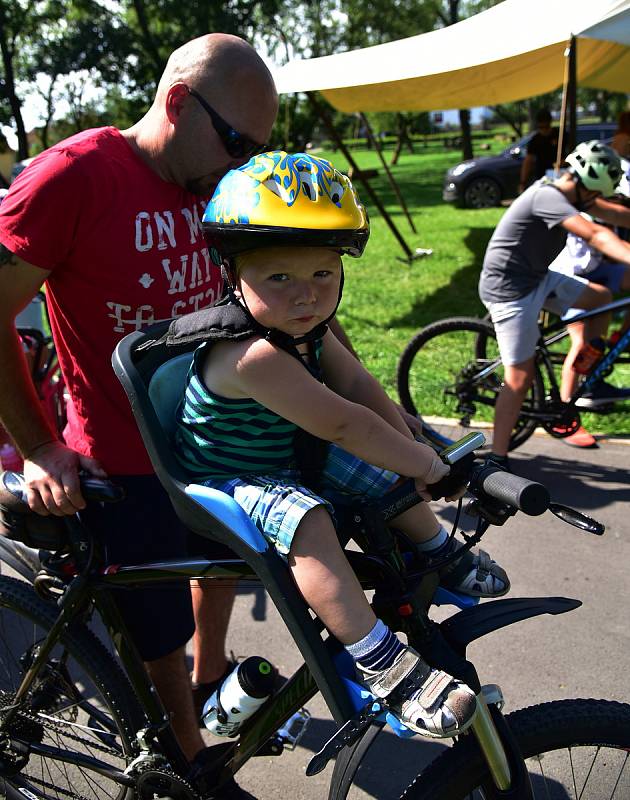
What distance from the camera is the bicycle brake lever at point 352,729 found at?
1.49 metres

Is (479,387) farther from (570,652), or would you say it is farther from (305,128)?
(305,128)

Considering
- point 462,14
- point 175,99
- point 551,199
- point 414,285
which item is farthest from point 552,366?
point 462,14

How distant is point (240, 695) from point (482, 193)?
14734 mm

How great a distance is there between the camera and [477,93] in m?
9.90

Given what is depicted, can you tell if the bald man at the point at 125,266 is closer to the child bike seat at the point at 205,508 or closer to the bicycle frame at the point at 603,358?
the child bike seat at the point at 205,508

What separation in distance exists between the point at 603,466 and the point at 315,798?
2.90 meters

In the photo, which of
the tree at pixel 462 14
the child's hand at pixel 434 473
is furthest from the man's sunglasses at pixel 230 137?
the tree at pixel 462 14

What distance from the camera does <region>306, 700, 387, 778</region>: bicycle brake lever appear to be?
149 centimetres

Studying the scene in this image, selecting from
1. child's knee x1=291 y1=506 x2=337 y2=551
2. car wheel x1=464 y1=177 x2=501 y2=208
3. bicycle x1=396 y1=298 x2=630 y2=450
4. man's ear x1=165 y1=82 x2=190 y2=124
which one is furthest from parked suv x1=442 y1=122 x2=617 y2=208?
child's knee x1=291 y1=506 x2=337 y2=551

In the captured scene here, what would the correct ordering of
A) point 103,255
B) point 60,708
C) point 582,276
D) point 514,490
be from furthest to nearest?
point 582,276
point 60,708
point 103,255
point 514,490

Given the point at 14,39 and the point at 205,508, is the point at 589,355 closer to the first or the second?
the point at 205,508

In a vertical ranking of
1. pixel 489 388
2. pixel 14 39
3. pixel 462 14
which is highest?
pixel 14 39

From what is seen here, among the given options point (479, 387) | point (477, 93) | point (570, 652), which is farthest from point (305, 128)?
point (570, 652)

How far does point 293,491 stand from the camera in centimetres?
156
